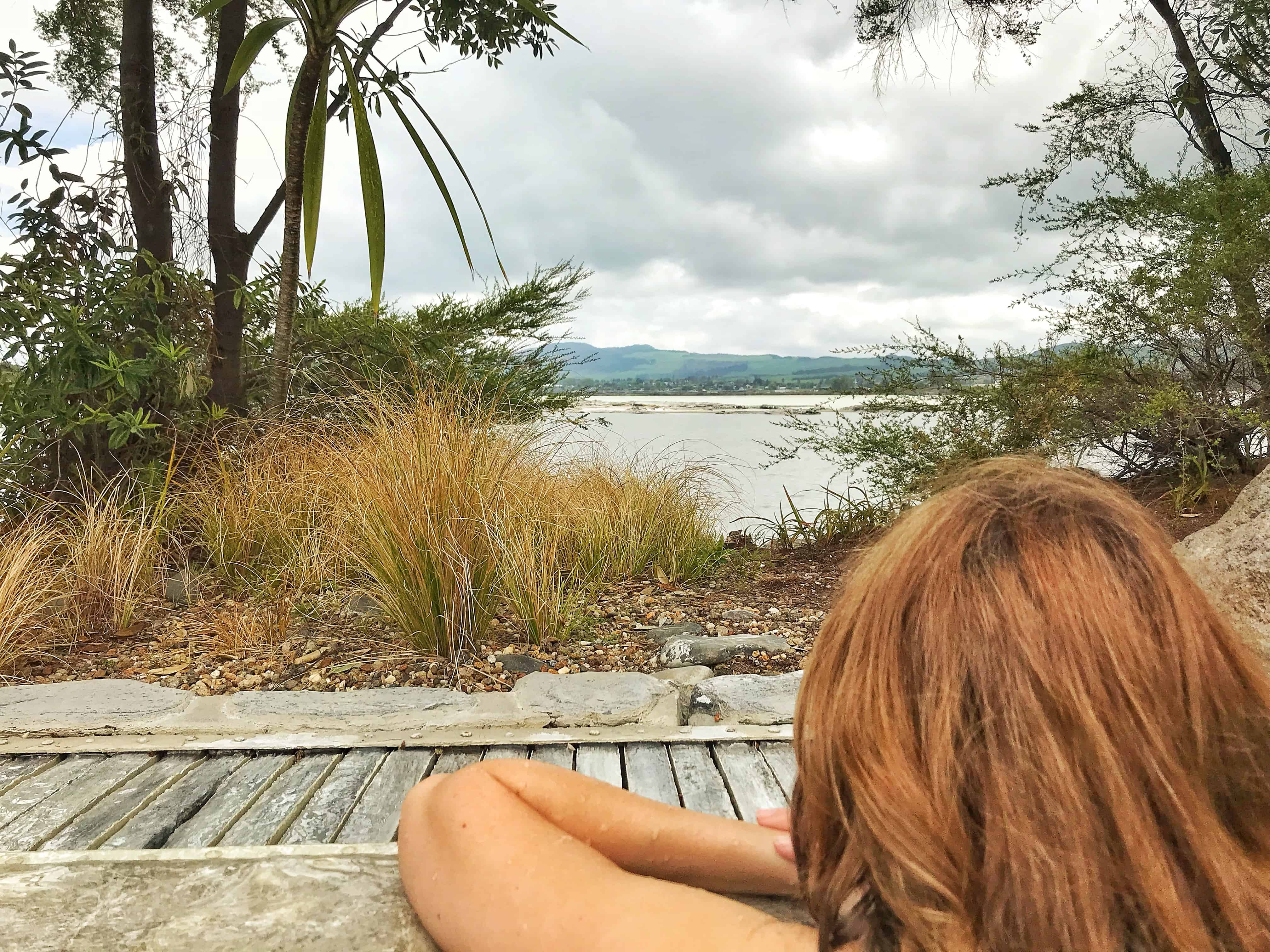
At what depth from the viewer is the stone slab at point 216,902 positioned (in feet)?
3.35

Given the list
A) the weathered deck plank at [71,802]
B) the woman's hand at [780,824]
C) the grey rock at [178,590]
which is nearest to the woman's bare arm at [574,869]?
the woman's hand at [780,824]

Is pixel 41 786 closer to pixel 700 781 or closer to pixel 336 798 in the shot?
pixel 336 798

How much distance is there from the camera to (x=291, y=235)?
437 centimetres

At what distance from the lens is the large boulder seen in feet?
7.57

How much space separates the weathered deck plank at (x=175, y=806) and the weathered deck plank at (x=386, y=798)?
0.36 meters

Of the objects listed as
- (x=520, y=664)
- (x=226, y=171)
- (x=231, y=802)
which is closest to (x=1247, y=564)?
(x=520, y=664)

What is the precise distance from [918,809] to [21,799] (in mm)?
2108

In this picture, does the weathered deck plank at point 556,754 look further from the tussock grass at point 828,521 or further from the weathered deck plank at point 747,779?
the tussock grass at point 828,521

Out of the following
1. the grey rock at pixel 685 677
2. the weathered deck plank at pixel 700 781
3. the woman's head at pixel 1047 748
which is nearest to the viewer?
the woman's head at pixel 1047 748

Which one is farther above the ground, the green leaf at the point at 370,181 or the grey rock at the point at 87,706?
the green leaf at the point at 370,181

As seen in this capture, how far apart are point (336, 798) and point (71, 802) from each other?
61 cm

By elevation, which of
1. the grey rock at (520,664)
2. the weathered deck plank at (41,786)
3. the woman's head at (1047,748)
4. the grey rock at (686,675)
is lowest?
the grey rock at (686,675)

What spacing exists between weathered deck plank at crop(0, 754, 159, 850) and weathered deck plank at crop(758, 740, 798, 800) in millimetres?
1561

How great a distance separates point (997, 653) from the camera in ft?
2.27
